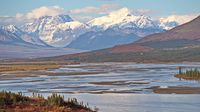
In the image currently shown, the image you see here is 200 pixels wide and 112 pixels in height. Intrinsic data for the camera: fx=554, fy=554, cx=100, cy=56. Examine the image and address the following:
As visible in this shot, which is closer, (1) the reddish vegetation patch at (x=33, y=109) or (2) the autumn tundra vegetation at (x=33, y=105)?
(1) the reddish vegetation patch at (x=33, y=109)

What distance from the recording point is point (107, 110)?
1794 inches

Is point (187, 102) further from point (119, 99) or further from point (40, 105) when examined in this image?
point (40, 105)

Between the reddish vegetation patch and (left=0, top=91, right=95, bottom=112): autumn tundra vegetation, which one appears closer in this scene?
the reddish vegetation patch

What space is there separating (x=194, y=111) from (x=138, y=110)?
4571mm

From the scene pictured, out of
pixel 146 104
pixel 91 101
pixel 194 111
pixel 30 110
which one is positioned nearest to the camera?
pixel 30 110

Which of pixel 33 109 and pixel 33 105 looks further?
pixel 33 105

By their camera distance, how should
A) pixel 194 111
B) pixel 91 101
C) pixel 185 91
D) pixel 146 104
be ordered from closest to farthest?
pixel 194 111 < pixel 146 104 < pixel 91 101 < pixel 185 91

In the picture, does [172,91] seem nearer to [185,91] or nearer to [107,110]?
[185,91]

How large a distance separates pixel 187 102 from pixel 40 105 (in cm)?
2022

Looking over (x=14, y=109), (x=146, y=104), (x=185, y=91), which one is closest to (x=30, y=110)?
(x=14, y=109)

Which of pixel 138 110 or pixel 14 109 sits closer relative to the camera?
pixel 14 109

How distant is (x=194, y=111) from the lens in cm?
4400

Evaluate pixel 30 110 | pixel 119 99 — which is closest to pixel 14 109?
pixel 30 110

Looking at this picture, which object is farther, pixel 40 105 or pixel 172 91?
pixel 172 91
